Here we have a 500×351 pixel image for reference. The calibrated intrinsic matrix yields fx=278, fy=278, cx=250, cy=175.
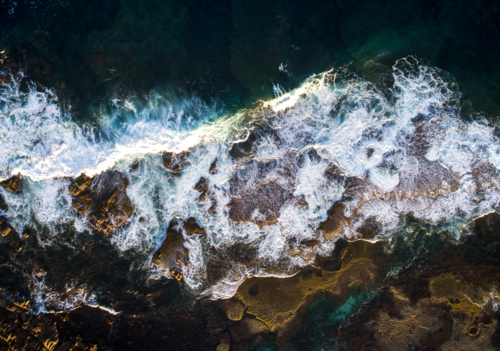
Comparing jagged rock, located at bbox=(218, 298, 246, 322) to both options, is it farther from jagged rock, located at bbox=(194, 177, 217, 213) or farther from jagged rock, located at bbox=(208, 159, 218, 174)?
jagged rock, located at bbox=(208, 159, 218, 174)

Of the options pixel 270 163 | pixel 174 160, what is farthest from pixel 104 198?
pixel 270 163

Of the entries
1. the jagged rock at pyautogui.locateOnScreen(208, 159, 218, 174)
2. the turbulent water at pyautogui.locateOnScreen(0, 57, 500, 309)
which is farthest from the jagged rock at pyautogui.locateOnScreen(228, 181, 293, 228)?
the jagged rock at pyautogui.locateOnScreen(208, 159, 218, 174)

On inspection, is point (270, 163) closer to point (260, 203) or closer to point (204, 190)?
point (260, 203)

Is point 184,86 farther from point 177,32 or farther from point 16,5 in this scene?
point 16,5

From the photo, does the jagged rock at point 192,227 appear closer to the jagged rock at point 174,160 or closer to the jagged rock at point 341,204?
the jagged rock at point 174,160

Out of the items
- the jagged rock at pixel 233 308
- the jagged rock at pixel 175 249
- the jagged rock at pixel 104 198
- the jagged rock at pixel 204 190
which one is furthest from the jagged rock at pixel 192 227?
the jagged rock at pixel 233 308

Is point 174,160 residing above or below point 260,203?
above
